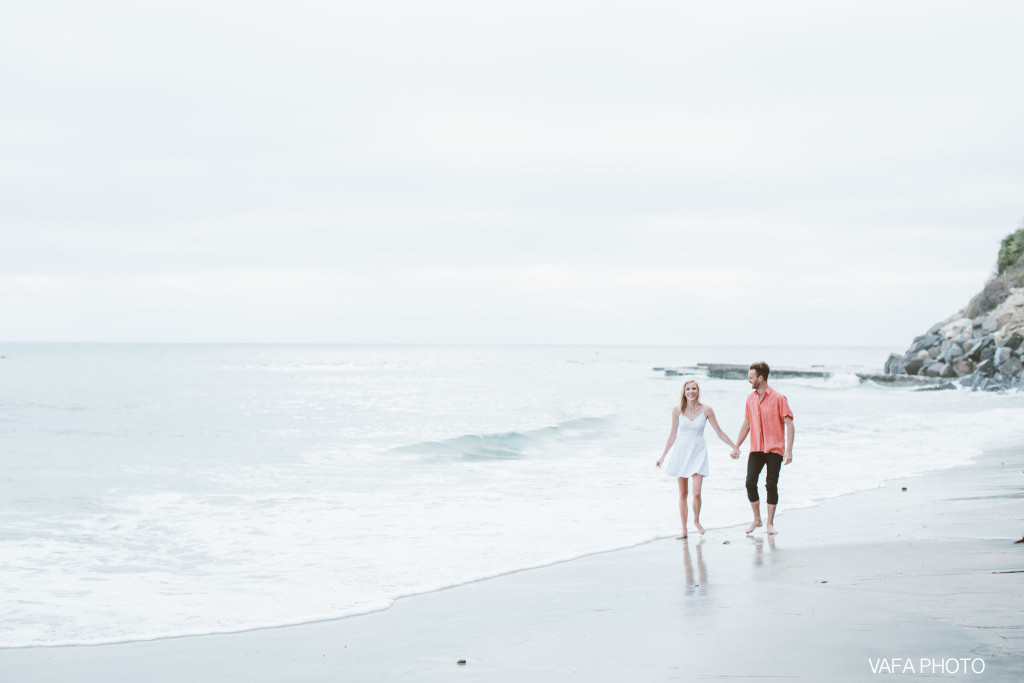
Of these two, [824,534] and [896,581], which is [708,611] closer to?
[896,581]

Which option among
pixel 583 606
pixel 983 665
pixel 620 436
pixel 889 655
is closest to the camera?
pixel 983 665

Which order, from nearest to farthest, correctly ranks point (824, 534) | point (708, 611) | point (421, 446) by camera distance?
point (708, 611) → point (824, 534) → point (421, 446)

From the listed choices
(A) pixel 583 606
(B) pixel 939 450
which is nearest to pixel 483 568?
(A) pixel 583 606

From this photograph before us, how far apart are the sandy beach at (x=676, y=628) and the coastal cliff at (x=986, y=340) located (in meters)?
39.4

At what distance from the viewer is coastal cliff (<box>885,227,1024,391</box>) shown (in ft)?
144

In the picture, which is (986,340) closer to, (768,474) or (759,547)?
(768,474)

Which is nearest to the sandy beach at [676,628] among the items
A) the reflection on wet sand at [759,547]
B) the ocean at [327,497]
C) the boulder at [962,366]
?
the reflection on wet sand at [759,547]

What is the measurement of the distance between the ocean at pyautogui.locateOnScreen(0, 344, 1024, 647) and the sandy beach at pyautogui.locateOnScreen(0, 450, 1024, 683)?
678 millimetres

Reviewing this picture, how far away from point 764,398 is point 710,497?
431cm

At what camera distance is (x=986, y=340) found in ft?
158

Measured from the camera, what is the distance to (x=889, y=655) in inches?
198

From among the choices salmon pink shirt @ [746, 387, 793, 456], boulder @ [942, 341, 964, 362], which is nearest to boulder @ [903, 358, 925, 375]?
boulder @ [942, 341, 964, 362]

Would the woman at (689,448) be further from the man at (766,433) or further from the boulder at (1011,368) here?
the boulder at (1011,368)

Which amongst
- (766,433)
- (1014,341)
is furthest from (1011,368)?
(766,433)
